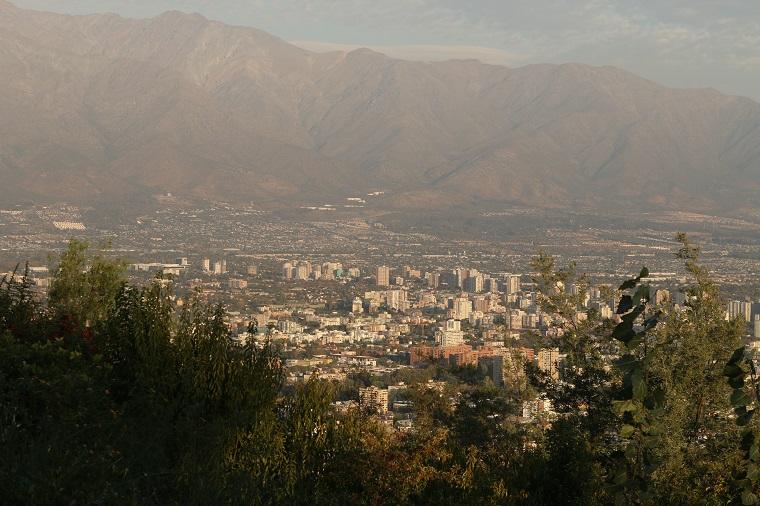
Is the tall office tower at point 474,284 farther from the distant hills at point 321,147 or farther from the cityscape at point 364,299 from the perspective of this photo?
the distant hills at point 321,147

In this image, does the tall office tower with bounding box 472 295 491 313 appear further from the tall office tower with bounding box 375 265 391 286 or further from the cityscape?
the tall office tower with bounding box 375 265 391 286

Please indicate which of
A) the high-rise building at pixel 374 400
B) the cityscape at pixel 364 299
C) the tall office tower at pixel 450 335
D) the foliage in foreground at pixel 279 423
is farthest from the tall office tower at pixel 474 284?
the foliage in foreground at pixel 279 423

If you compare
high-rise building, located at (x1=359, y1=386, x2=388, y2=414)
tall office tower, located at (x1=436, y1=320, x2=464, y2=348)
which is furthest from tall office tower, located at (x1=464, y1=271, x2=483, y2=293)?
high-rise building, located at (x1=359, y1=386, x2=388, y2=414)

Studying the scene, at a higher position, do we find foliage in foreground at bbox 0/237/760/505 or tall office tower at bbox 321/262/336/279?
foliage in foreground at bbox 0/237/760/505

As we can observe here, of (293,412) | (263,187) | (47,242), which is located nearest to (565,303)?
(293,412)

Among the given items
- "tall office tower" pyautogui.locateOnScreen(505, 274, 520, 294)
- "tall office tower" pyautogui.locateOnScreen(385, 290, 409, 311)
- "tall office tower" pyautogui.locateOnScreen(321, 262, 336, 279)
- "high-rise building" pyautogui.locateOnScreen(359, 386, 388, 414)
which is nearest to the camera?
"high-rise building" pyautogui.locateOnScreen(359, 386, 388, 414)

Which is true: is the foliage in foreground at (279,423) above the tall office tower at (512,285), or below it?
above

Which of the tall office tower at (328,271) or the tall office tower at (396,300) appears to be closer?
the tall office tower at (396,300)

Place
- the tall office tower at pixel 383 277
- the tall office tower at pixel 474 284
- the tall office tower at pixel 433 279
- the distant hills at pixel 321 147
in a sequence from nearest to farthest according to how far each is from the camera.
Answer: the tall office tower at pixel 474 284, the tall office tower at pixel 383 277, the tall office tower at pixel 433 279, the distant hills at pixel 321 147

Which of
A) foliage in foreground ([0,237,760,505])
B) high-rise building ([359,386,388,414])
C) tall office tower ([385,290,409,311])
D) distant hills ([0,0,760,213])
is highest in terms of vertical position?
distant hills ([0,0,760,213])

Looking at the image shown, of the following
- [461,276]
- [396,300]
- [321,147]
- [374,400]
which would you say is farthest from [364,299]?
[321,147]

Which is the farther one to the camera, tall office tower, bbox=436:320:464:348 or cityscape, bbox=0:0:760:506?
tall office tower, bbox=436:320:464:348
